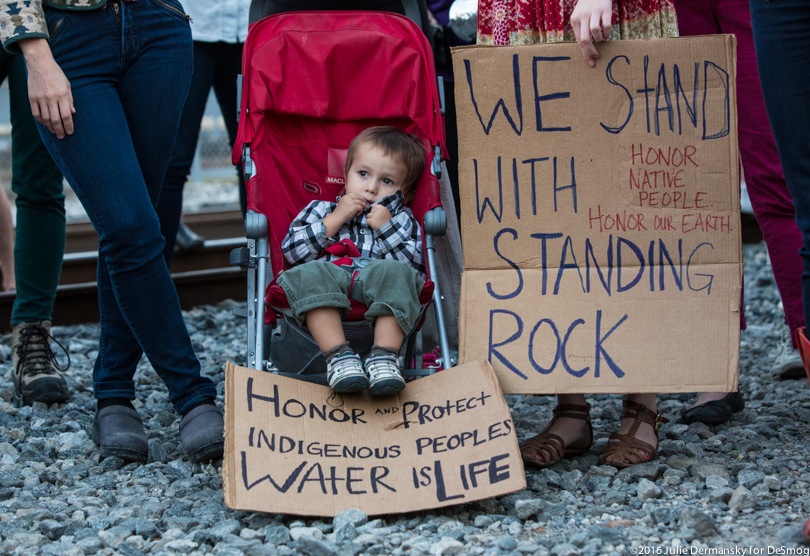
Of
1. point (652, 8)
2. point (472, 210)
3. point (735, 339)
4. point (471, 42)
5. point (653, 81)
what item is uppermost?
point (471, 42)

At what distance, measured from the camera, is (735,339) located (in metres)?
2.85

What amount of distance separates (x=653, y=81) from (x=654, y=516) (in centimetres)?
119

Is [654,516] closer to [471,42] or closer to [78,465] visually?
[78,465]

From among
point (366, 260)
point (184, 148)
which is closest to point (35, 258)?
point (184, 148)

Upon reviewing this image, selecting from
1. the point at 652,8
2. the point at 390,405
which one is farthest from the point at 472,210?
the point at 652,8

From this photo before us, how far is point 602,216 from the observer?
2900 millimetres

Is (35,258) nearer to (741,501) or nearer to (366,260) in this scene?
(366,260)

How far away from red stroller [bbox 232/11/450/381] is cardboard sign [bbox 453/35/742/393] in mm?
420

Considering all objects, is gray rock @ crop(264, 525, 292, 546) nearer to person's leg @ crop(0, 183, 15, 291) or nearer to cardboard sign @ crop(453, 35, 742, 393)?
cardboard sign @ crop(453, 35, 742, 393)

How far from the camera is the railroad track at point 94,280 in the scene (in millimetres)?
5360

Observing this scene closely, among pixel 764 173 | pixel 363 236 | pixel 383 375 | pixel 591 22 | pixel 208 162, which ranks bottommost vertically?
pixel 383 375

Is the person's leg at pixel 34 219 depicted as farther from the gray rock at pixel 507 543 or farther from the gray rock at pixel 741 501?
the gray rock at pixel 741 501

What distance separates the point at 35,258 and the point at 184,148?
70cm

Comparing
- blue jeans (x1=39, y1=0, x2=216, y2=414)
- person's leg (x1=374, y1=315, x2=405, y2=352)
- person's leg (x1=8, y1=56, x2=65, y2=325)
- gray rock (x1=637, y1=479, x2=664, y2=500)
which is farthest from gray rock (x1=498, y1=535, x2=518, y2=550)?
person's leg (x1=8, y1=56, x2=65, y2=325)
